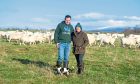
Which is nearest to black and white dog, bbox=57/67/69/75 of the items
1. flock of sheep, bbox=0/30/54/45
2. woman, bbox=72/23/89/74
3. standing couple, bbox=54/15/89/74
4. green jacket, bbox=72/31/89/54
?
standing couple, bbox=54/15/89/74

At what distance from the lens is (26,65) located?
65.0 feet

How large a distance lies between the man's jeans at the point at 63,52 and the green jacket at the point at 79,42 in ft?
0.99

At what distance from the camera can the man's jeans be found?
17453mm

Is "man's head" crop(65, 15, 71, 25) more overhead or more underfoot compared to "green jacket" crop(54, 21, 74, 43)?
more overhead

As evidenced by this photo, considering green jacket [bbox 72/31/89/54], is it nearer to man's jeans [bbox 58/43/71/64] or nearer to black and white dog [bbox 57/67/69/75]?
man's jeans [bbox 58/43/71/64]

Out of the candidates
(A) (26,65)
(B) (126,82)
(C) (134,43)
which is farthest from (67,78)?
(C) (134,43)

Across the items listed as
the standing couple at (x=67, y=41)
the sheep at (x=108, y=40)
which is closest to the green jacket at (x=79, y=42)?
the standing couple at (x=67, y=41)

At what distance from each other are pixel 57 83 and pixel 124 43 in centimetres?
2608

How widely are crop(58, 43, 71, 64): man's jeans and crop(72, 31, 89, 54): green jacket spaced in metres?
0.30

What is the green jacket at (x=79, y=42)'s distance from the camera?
1748cm

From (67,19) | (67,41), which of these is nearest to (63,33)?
(67,41)

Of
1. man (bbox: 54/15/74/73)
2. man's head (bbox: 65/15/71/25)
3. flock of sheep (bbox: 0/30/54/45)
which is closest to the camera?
man's head (bbox: 65/15/71/25)

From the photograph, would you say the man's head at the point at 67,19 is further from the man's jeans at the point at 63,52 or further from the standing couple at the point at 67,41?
the man's jeans at the point at 63,52

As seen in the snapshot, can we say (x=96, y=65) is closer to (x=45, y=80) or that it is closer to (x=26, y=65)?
(x=26, y=65)
